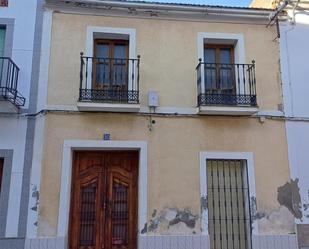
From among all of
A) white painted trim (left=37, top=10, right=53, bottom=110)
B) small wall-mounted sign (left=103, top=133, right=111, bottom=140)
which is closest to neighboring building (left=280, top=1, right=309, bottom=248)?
small wall-mounted sign (left=103, top=133, right=111, bottom=140)

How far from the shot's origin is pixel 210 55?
8164mm

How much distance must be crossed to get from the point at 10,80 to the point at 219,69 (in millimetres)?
4208

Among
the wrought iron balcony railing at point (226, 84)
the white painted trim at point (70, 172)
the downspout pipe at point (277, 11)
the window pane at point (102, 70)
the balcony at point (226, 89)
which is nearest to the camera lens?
the white painted trim at point (70, 172)

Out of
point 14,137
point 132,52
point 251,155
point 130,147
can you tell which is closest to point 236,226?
point 251,155

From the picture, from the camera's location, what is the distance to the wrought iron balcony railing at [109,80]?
7.29 meters

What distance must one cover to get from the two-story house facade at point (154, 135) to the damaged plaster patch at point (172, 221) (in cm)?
→ 2

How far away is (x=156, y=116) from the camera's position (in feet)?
24.4

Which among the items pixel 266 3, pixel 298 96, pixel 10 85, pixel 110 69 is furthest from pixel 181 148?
pixel 266 3

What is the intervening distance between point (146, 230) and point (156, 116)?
2.20 meters

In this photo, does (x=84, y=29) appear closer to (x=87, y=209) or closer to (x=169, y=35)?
(x=169, y=35)

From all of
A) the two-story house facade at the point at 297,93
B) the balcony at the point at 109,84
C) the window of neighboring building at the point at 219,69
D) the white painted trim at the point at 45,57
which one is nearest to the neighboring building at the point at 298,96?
the two-story house facade at the point at 297,93

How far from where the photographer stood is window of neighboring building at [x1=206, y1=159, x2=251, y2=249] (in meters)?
7.28

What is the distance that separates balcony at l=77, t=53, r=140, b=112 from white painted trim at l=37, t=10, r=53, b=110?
0.71m

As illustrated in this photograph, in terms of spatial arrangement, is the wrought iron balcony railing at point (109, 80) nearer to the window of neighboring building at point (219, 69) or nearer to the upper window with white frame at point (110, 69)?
the upper window with white frame at point (110, 69)
